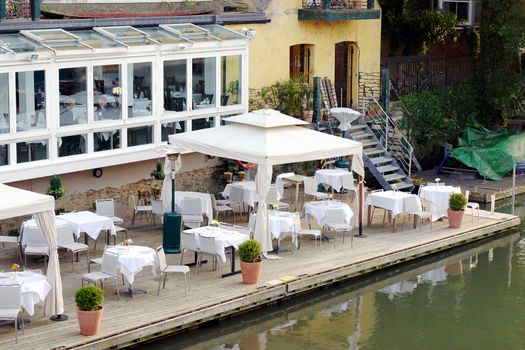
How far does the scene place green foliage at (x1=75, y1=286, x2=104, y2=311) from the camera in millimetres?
16562

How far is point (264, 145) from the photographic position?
20953 mm

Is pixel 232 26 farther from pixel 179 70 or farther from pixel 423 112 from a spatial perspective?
pixel 423 112

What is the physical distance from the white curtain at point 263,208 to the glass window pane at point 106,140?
4.14 m

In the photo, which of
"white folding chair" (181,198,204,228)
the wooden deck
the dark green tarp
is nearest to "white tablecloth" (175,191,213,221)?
"white folding chair" (181,198,204,228)

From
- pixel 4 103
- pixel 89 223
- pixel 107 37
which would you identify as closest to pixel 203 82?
pixel 107 37

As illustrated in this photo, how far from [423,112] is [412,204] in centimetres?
805

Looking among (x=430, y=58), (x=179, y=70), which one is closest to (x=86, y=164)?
(x=179, y=70)

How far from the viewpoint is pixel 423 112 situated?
31.3m

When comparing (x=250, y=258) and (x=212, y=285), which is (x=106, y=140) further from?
(x=250, y=258)

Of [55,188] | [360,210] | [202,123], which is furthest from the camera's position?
[202,123]

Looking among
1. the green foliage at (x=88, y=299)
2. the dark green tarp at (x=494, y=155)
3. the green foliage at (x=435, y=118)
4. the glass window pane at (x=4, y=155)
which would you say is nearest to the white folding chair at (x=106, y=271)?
the green foliage at (x=88, y=299)

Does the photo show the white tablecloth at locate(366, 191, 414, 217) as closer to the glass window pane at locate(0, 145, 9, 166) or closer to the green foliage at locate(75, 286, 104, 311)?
the glass window pane at locate(0, 145, 9, 166)

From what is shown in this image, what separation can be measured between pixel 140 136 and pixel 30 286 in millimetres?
7930

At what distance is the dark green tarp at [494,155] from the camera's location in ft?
99.7
